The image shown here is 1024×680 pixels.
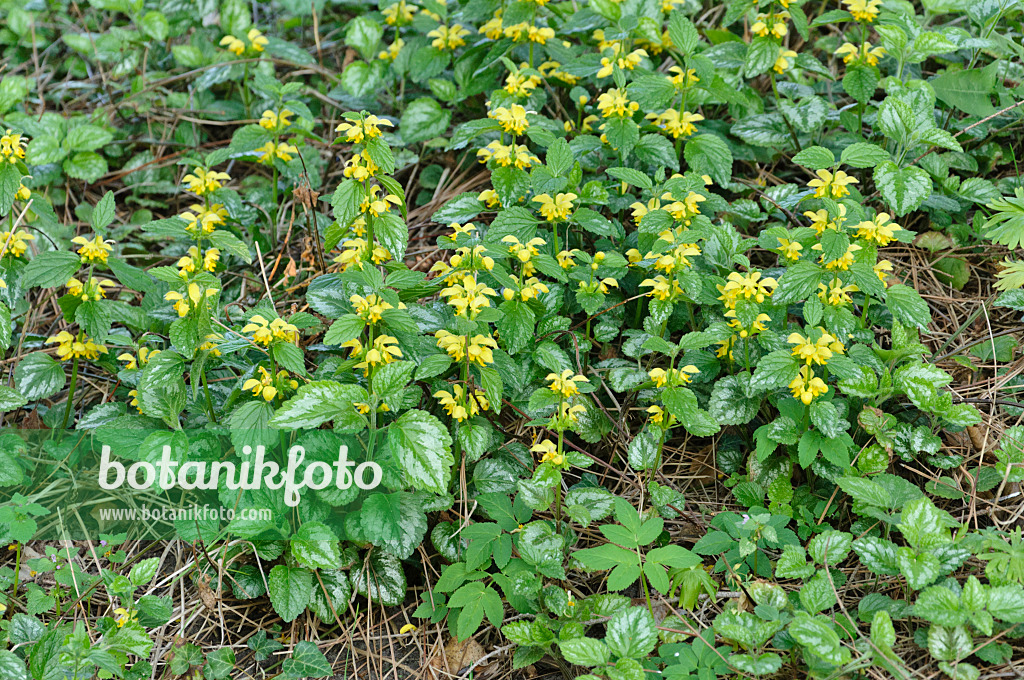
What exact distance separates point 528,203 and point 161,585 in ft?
5.86

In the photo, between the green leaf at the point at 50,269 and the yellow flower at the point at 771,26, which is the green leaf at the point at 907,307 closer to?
the yellow flower at the point at 771,26

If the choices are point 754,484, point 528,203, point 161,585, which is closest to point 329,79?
point 528,203

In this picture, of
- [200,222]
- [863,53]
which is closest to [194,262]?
[200,222]

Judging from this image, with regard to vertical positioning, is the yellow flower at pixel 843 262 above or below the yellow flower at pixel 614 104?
below

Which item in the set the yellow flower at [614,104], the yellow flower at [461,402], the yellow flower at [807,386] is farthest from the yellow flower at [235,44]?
the yellow flower at [807,386]

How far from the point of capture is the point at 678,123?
2.86 metres

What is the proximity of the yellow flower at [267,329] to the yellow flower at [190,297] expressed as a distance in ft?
0.98

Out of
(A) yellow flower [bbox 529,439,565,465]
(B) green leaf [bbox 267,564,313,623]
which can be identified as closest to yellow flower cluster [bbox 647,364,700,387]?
(A) yellow flower [bbox 529,439,565,465]

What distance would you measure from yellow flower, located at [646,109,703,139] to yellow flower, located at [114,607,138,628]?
238 centimetres

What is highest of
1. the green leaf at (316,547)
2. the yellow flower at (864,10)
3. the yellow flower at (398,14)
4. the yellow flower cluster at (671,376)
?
the yellow flower at (864,10)

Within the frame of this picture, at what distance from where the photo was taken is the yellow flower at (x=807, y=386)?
2166 mm

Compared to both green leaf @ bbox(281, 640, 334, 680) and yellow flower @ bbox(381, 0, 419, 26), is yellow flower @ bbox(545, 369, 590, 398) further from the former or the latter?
yellow flower @ bbox(381, 0, 419, 26)

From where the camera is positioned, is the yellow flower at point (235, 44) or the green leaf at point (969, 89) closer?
the green leaf at point (969, 89)

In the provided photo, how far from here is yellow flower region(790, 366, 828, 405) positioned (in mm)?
2166
